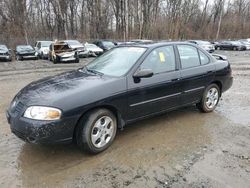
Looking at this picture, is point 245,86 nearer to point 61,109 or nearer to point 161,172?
point 161,172

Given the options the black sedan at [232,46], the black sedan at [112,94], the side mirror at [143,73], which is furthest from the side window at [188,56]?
the black sedan at [232,46]

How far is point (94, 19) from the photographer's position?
40.2 m

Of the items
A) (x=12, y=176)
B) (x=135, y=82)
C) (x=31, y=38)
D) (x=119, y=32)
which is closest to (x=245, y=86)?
(x=135, y=82)

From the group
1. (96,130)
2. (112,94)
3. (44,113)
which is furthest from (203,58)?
(44,113)

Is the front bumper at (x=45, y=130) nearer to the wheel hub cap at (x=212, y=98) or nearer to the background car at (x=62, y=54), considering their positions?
the wheel hub cap at (x=212, y=98)

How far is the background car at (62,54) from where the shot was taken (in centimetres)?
1927

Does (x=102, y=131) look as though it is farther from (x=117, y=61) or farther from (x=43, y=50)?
(x=43, y=50)

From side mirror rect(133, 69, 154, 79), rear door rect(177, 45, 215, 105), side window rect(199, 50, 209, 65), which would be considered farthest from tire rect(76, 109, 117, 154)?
side window rect(199, 50, 209, 65)

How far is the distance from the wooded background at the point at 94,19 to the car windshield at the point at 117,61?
30158mm

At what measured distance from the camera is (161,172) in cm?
357

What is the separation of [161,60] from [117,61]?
797 millimetres

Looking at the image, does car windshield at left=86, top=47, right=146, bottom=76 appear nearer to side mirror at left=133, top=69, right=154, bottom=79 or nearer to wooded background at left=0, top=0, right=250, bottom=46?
side mirror at left=133, top=69, right=154, bottom=79

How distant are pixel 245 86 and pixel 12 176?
8.10 m

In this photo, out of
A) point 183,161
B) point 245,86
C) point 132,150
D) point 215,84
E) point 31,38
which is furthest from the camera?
point 31,38
